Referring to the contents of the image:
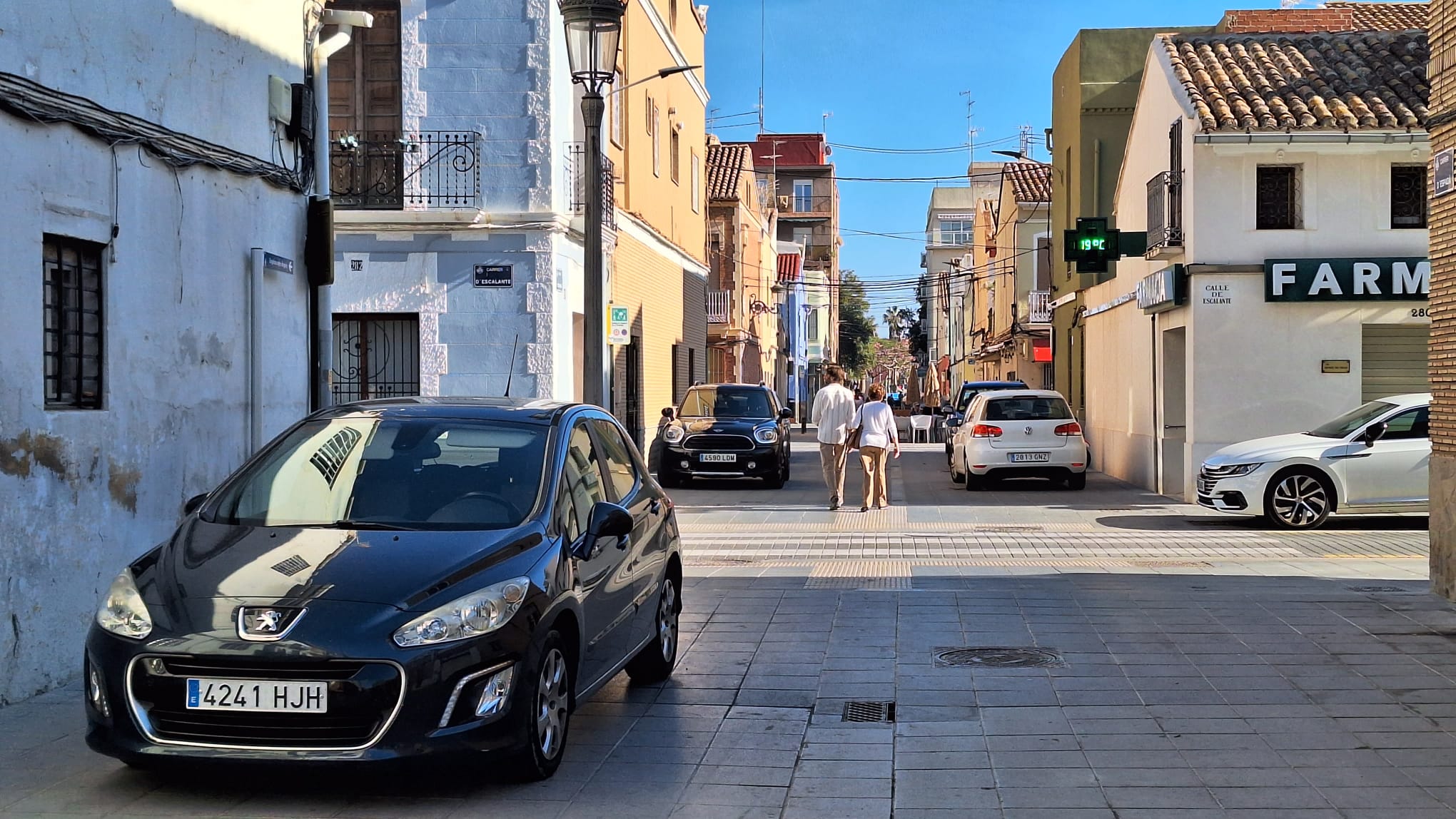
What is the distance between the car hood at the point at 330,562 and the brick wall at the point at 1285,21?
26.0 metres

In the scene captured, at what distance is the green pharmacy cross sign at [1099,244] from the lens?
2125 cm

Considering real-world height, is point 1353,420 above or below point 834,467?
above

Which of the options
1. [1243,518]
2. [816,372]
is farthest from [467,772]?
[816,372]

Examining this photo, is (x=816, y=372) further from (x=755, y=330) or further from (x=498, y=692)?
(x=498, y=692)

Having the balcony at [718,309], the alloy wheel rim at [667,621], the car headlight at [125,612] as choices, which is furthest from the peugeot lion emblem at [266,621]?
the balcony at [718,309]

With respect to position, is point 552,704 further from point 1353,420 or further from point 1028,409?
point 1028,409

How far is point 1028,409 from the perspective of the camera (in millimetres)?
22828

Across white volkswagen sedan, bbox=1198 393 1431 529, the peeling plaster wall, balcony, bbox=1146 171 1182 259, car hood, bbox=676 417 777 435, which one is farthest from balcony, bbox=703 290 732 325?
the peeling plaster wall

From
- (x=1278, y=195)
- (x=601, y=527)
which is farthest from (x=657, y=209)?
(x=601, y=527)

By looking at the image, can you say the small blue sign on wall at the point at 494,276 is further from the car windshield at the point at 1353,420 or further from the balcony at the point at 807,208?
the balcony at the point at 807,208

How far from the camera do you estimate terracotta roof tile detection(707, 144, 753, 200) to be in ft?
162

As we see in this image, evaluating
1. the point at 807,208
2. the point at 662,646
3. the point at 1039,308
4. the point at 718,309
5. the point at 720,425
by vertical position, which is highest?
the point at 807,208

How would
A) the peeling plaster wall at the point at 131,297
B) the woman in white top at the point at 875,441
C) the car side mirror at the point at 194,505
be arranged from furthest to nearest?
the woman in white top at the point at 875,441 → the peeling plaster wall at the point at 131,297 → the car side mirror at the point at 194,505

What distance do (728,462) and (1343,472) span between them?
9755 millimetres
